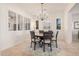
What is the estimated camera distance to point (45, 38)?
5047mm

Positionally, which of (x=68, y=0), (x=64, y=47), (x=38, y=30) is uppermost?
(x=68, y=0)

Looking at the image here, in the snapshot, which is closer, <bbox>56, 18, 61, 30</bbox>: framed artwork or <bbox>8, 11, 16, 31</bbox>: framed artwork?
<bbox>56, 18, 61, 30</bbox>: framed artwork

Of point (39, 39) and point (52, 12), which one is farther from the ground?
point (52, 12)

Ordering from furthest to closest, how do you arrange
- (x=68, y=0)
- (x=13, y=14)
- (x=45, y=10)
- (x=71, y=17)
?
(x=71, y=17) → (x=13, y=14) → (x=45, y=10) → (x=68, y=0)

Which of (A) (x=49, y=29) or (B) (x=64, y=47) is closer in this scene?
(A) (x=49, y=29)

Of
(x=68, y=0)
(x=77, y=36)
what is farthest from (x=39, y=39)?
(x=68, y=0)

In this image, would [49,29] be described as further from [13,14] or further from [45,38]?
[13,14]

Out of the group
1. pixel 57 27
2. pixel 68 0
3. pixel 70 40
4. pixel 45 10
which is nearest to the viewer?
pixel 68 0

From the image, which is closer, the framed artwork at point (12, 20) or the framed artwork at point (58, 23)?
the framed artwork at point (58, 23)

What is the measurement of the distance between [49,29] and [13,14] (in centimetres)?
167

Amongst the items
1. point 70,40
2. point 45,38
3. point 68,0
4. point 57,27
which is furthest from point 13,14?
point 68,0

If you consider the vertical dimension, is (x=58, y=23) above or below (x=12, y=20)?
below

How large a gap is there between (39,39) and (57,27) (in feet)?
3.43

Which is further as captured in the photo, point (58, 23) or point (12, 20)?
point (12, 20)
